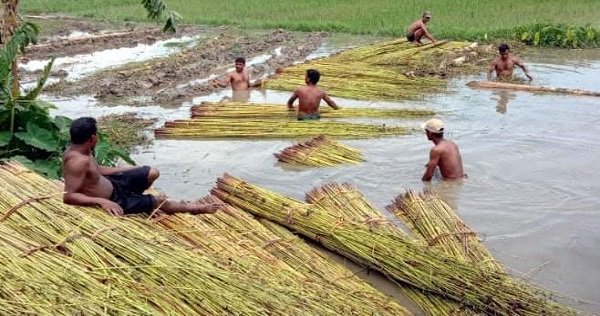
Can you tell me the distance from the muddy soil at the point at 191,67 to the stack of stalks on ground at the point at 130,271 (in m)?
7.00

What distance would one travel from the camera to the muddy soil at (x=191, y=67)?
39.1 feet

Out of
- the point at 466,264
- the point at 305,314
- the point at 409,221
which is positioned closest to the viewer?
the point at 305,314

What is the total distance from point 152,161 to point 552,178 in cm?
440

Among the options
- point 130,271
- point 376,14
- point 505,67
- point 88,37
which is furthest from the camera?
point 376,14

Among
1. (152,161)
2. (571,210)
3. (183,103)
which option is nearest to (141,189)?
(152,161)

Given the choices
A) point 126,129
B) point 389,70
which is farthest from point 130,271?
point 389,70

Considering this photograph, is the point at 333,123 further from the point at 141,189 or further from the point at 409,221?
the point at 141,189

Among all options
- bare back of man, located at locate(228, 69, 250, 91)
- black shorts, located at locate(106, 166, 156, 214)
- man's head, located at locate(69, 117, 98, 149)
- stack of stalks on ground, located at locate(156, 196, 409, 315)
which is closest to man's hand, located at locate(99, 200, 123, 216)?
black shorts, located at locate(106, 166, 156, 214)

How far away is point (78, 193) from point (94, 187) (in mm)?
214

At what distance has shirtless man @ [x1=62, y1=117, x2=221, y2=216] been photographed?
4.66 metres

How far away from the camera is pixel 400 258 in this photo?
188 inches

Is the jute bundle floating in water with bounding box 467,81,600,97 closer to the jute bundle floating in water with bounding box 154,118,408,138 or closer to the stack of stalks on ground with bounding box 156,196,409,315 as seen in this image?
the jute bundle floating in water with bounding box 154,118,408,138

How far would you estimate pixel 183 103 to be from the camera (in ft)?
36.8

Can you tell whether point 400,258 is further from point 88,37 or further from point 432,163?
point 88,37
